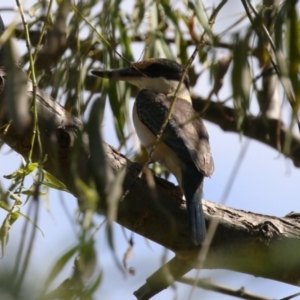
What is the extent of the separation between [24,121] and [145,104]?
89.7 inches

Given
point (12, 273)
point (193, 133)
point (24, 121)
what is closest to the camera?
A: point (24, 121)

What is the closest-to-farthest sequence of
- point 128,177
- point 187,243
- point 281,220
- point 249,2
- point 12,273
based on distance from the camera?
point 12,273, point 249,2, point 128,177, point 187,243, point 281,220

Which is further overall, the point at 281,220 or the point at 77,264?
the point at 281,220

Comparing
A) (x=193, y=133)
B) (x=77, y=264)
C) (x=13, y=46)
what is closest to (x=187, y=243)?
(x=193, y=133)

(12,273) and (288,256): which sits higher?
(288,256)

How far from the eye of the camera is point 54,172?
1.80 m

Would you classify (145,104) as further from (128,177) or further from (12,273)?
(12,273)

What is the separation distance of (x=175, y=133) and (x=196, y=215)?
688 mm

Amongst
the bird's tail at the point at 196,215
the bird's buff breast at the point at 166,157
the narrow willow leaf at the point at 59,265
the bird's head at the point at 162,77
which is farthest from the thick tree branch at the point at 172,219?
the bird's head at the point at 162,77

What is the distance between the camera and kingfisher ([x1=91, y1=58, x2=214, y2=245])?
7.40ft

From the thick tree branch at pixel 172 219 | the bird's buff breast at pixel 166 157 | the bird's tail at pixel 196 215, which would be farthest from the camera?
the bird's buff breast at pixel 166 157

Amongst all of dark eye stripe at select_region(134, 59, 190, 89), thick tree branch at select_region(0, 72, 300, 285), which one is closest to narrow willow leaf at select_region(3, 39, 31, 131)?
thick tree branch at select_region(0, 72, 300, 285)

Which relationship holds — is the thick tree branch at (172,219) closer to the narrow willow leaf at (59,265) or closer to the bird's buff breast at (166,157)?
the bird's buff breast at (166,157)

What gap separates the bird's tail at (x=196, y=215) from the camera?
6.47ft
